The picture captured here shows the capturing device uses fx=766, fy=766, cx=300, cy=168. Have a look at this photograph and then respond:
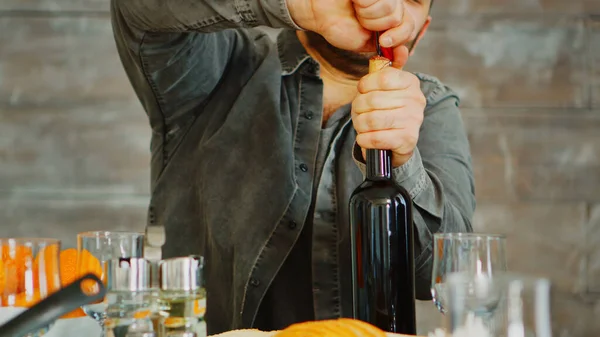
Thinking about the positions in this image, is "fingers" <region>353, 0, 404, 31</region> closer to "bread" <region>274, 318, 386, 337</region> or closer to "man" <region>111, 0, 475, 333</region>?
"man" <region>111, 0, 475, 333</region>

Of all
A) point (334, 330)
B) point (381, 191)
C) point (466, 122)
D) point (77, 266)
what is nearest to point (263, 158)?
point (381, 191)

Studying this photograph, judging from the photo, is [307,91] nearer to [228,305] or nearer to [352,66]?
[352,66]

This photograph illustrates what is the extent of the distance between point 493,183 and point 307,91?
110 cm

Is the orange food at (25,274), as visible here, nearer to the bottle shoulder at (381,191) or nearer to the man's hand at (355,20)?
the bottle shoulder at (381,191)

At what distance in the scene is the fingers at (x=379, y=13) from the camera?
1022 mm

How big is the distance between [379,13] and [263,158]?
0.50 meters

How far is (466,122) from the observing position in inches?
94.3

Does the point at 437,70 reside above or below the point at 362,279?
above

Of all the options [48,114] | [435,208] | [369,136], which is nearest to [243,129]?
[435,208]

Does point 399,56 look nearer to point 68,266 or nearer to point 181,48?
point 181,48

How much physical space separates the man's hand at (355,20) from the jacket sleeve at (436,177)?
0.54ft

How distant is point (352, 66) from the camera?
1.49m

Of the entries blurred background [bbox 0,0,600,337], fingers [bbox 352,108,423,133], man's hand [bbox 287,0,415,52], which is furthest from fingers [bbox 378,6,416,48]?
blurred background [bbox 0,0,600,337]

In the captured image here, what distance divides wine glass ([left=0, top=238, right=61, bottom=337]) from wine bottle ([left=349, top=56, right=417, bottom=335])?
337 mm
